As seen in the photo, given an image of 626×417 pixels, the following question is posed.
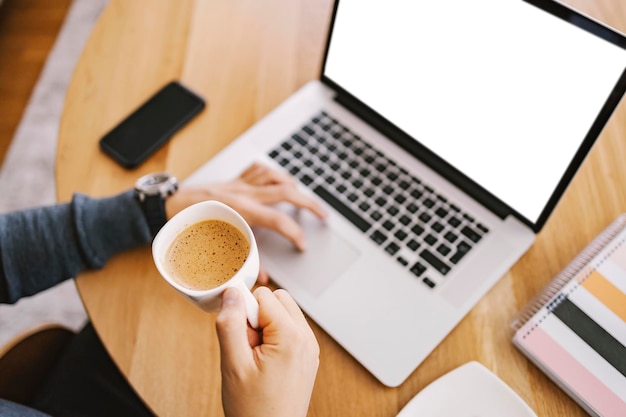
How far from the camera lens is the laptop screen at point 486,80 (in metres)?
0.65

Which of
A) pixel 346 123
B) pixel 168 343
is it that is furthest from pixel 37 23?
pixel 168 343

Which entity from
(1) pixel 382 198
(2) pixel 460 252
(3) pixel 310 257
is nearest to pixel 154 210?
(3) pixel 310 257

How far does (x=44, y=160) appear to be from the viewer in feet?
5.81

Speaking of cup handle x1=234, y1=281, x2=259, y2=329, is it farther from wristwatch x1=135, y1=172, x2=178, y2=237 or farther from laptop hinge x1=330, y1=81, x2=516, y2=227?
laptop hinge x1=330, y1=81, x2=516, y2=227

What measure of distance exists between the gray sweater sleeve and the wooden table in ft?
0.10

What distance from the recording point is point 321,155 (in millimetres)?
925

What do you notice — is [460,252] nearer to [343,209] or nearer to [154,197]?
[343,209]

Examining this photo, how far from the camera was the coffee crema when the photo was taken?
604 mm

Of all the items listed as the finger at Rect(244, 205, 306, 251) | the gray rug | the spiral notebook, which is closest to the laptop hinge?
the spiral notebook

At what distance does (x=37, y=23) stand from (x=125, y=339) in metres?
1.85

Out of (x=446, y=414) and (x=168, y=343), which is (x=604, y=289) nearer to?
(x=446, y=414)

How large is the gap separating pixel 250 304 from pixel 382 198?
0.37 m

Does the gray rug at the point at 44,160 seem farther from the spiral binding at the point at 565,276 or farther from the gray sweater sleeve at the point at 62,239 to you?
the spiral binding at the point at 565,276

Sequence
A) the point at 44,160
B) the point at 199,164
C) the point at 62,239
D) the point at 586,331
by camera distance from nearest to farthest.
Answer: the point at 586,331 → the point at 62,239 → the point at 199,164 → the point at 44,160
